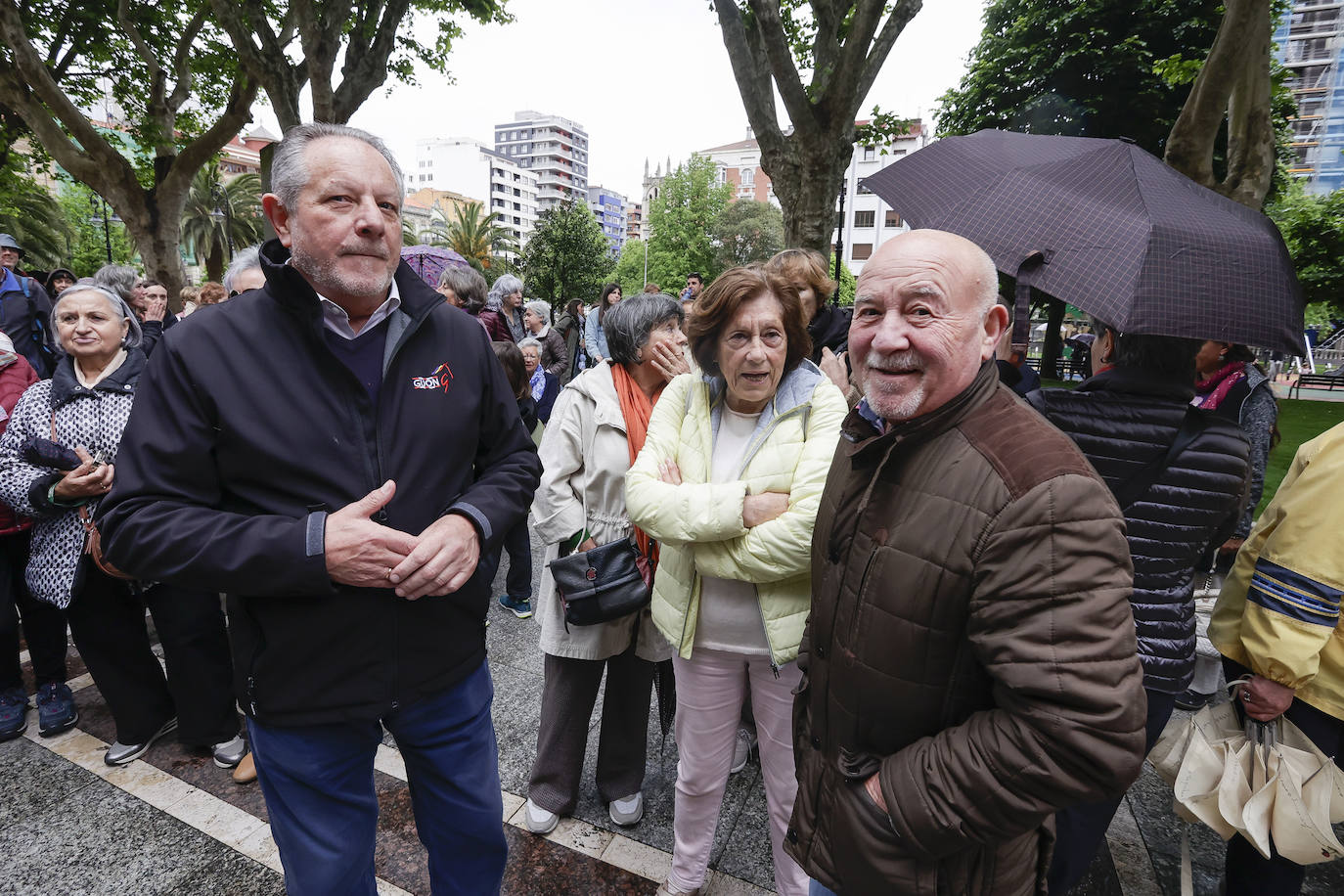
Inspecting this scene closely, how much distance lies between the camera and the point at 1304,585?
1839mm

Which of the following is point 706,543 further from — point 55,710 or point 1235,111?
point 1235,111

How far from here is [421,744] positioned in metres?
1.92

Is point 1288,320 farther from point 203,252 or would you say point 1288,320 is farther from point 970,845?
point 203,252

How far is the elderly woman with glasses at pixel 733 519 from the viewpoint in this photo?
209 cm

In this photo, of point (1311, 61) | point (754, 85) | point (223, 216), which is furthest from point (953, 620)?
point (1311, 61)

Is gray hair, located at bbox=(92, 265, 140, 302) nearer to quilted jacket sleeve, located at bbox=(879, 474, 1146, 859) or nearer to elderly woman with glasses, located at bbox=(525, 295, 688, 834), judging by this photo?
elderly woman with glasses, located at bbox=(525, 295, 688, 834)

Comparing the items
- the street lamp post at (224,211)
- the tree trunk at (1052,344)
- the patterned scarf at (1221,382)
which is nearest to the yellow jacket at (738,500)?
the patterned scarf at (1221,382)

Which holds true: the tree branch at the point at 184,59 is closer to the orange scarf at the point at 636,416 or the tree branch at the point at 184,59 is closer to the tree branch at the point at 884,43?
the tree branch at the point at 884,43

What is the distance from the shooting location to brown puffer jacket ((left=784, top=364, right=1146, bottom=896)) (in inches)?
43.9

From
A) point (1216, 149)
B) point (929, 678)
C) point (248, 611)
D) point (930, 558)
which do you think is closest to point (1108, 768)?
point (929, 678)

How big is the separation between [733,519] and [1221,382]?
389cm

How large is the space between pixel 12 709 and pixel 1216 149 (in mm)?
23217

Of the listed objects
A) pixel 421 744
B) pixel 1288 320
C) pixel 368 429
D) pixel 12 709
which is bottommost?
pixel 12 709

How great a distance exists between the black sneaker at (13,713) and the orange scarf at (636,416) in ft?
11.2
